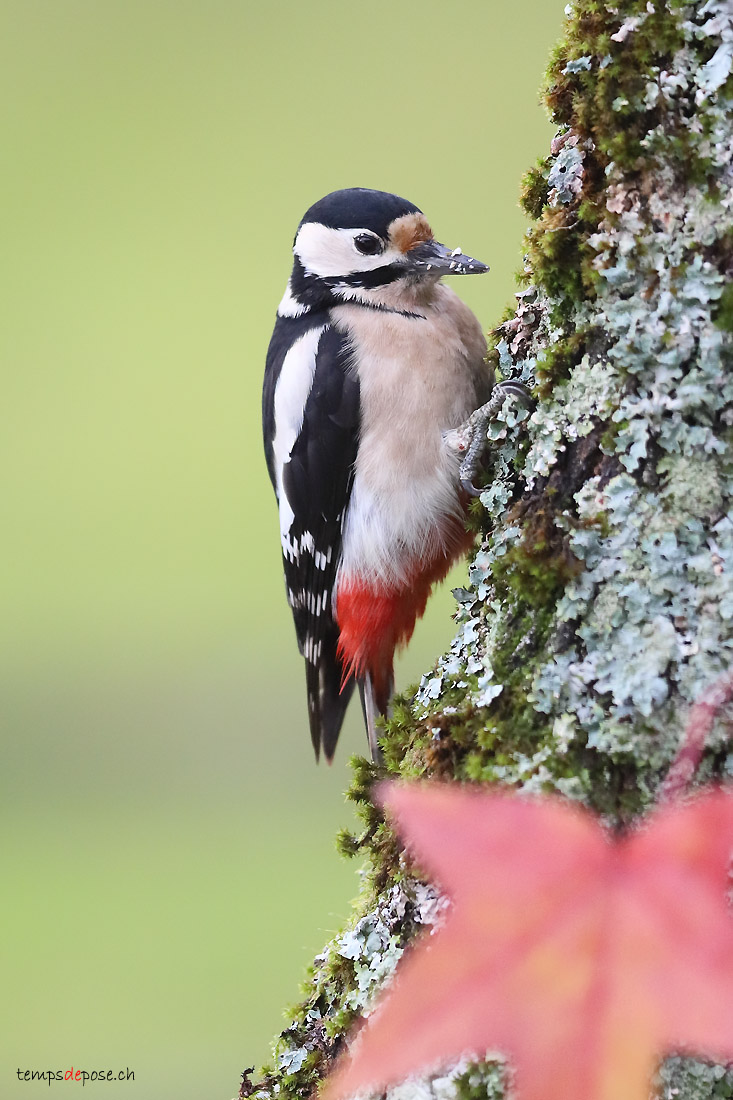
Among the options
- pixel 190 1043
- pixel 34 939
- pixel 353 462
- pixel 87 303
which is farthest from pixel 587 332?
pixel 87 303

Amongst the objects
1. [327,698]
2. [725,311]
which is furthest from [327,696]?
[725,311]

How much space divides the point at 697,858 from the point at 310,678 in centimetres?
155

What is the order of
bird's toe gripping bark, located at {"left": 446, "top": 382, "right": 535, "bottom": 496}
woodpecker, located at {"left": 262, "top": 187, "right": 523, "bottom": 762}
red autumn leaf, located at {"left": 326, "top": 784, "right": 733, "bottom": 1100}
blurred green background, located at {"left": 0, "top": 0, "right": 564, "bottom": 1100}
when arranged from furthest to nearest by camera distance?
blurred green background, located at {"left": 0, "top": 0, "right": 564, "bottom": 1100}
woodpecker, located at {"left": 262, "top": 187, "right": 523, "bottom": 762}
bird's toe gripping bark, located at {"left": 446, "top": 382, "right": 535, "bottom": 496}
red autumn leaf, located at {"left": 326, "top": 784, "right": 733, "bottom": 1100}

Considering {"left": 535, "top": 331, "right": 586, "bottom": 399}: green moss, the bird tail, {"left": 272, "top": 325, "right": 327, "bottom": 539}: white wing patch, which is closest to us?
{"left": 535, "top": 331, "right": 586, "bottom": 399}: green moss

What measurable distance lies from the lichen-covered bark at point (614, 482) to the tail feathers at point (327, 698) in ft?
3.40

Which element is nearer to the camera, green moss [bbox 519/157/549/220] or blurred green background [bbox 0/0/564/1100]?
green moss [bbox 519/157/549/220]

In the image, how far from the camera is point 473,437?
5.19 feet

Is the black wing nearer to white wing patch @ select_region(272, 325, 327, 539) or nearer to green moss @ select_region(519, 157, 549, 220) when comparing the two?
white wing patch @ select_region(272, 325, 327, 539)

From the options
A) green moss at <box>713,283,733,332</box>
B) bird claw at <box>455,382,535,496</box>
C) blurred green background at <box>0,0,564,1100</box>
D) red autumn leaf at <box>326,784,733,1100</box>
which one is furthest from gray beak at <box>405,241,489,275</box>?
blurred green background at <box>0,0,564,1100</box>

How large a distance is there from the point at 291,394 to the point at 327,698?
0.67 metres

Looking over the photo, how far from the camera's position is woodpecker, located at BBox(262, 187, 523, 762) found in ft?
5.85

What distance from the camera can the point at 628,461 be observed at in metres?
1.02

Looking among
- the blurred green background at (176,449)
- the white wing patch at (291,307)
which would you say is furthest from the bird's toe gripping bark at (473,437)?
the blurred green background at (176,449)

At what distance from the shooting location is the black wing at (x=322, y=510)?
1846 millimetres
